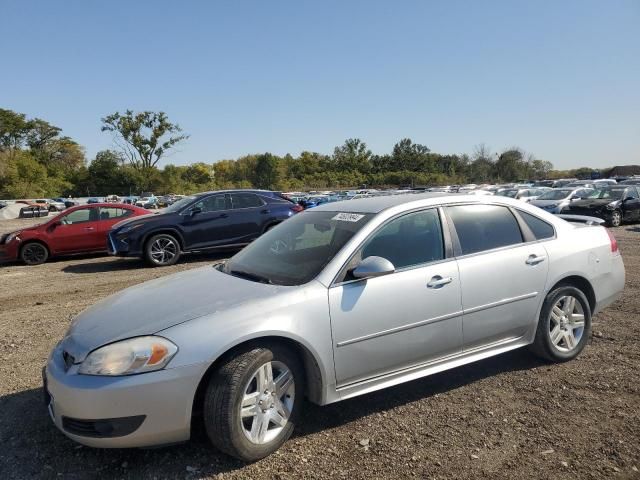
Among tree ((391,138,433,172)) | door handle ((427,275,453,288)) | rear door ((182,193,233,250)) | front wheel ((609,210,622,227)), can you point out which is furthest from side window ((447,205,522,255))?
tree ((391,138,433,172))

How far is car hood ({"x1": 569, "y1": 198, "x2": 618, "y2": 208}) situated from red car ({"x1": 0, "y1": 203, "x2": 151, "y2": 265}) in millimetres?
15487

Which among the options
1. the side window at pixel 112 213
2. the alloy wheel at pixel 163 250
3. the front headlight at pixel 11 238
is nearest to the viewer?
the alloy wheel at pixel 163 250

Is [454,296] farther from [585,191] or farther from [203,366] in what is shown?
[585,191]

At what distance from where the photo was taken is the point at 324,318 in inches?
117

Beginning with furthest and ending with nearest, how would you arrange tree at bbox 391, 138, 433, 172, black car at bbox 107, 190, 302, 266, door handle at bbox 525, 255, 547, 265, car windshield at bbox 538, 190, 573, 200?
tree at bbox 391, 138, 433, 172
car windshield at bbox 538, 190, 573, 200
black car at bbox 107, 190, 302, 266
door handle at bbox 525, 255, 547, 265

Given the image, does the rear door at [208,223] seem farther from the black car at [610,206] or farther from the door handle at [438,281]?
the black car at [610,206]

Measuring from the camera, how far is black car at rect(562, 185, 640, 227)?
17.0 m

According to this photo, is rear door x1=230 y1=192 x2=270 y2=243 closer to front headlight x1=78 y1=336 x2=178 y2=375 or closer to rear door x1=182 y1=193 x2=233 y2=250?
rear door x1=182 y1=193 x2=233 y2=250

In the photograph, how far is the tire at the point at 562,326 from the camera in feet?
13.1

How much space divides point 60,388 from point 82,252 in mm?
10132

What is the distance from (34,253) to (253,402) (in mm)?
10866

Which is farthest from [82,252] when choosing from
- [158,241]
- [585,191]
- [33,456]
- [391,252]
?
[585,191]

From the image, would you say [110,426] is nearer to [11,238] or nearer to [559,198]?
[11,238]

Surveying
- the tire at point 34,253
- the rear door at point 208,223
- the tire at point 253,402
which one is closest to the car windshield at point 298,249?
the tire at point 253,402
